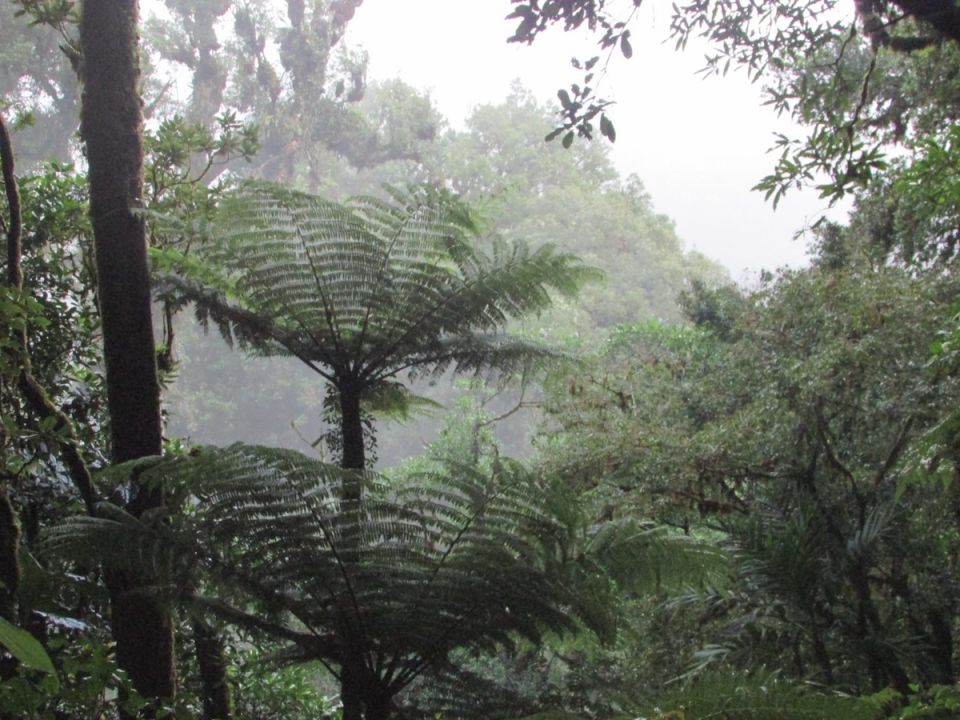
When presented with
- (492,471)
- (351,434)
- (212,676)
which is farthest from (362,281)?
(212,676)

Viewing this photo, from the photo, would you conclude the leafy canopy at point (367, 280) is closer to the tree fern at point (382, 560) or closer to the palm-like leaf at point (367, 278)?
the palm-like leaf at point (367, 278)

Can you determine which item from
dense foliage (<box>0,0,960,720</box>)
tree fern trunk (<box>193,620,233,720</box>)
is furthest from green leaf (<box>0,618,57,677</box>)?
tree fern trunk (<box>193,620,233,720</box>)

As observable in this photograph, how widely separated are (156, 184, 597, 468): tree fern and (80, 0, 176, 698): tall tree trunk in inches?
12.1

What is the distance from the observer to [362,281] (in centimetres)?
264

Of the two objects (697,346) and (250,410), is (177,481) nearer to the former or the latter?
(697,346)

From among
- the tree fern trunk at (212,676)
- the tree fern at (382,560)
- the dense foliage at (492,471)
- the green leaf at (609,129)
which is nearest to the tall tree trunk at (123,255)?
the dense foliage at (492,471)

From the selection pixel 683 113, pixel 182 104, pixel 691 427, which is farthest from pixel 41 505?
pixel 683 113

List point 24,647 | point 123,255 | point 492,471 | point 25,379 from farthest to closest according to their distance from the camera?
point 123,255 → point 25,379 → point 492,471 → point 24,647

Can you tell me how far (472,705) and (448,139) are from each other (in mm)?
17373

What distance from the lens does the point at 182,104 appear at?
13945mm

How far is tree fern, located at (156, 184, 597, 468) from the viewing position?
8.54 ft

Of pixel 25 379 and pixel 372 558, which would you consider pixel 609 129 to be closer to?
pixel 372 558

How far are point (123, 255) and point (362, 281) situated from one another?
668 mm

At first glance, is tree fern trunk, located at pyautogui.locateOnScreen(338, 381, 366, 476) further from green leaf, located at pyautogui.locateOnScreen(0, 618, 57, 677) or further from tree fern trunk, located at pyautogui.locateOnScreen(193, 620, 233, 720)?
green leaf, located at pyautogui.locateOnScreen(0, 618, 57, 677)
